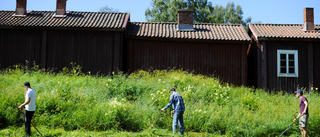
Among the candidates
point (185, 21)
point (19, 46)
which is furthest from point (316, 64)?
point (19, 46)

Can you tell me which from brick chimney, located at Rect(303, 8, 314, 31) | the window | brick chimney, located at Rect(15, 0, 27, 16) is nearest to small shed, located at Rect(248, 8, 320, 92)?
the window

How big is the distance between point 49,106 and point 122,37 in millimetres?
6600

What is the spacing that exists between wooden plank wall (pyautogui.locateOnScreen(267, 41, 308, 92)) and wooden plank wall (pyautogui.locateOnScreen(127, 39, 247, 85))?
1.44 m

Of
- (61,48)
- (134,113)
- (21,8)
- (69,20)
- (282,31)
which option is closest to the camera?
(134,113)

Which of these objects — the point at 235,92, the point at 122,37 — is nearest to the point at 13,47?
the point at 122,37

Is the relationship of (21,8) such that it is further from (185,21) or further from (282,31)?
(282,31)

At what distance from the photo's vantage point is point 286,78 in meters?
14.4

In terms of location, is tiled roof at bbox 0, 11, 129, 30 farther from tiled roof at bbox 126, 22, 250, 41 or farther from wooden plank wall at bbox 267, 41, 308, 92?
wooden plank wall at bbox 267, 41, 308, 92

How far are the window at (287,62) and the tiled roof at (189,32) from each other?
2206mm

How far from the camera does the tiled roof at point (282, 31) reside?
14.4 m

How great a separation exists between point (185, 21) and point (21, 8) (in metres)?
10.4

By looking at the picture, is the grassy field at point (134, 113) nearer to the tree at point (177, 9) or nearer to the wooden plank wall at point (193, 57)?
the wooden plank wall at point (193, 57)

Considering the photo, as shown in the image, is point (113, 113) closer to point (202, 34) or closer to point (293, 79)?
point (202, 34)

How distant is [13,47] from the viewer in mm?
14445
